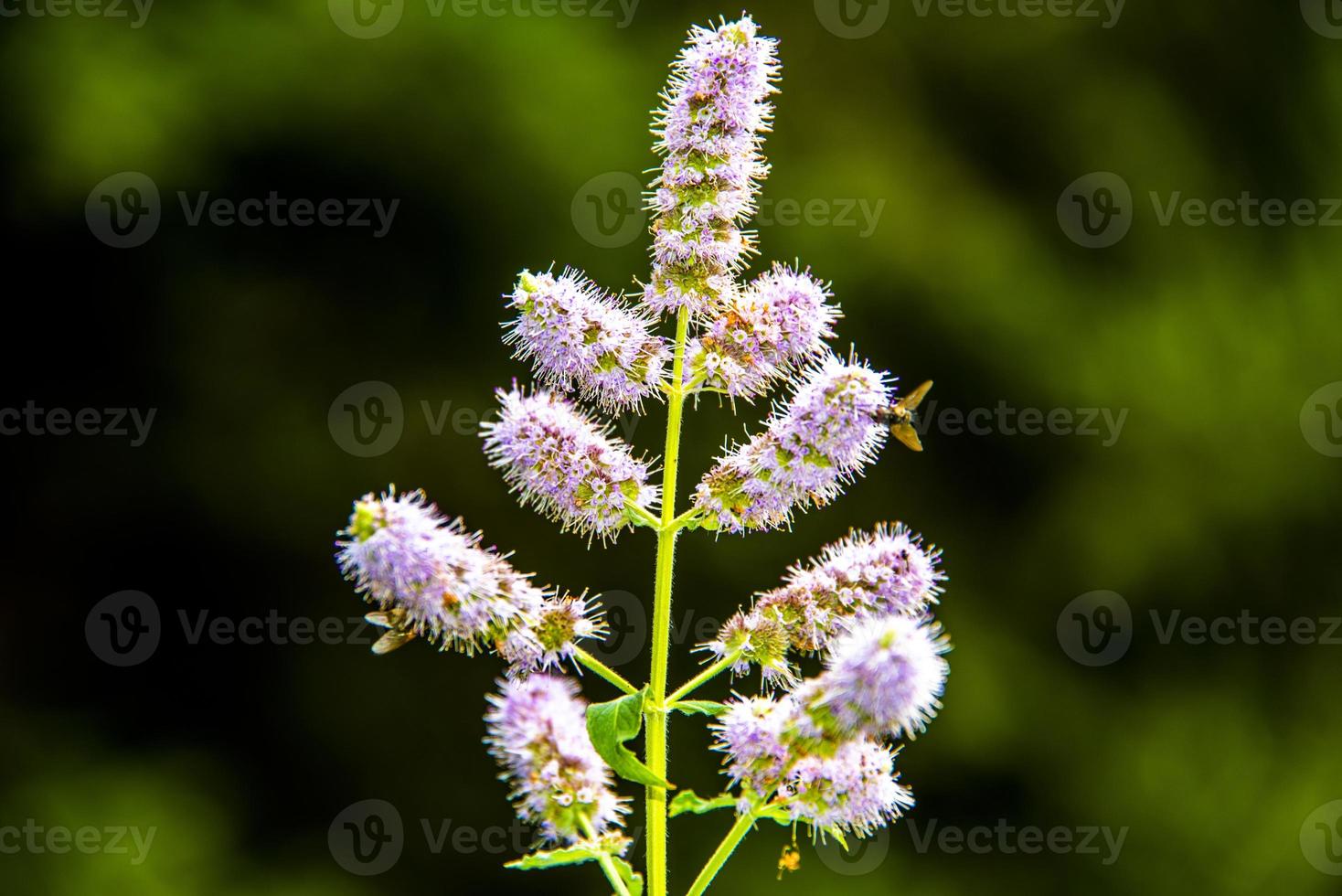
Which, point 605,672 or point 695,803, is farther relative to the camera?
point 605,672

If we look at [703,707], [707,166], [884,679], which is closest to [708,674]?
[703,707]

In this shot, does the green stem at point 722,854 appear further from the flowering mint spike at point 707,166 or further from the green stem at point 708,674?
the flowering mint spike at point 707,166

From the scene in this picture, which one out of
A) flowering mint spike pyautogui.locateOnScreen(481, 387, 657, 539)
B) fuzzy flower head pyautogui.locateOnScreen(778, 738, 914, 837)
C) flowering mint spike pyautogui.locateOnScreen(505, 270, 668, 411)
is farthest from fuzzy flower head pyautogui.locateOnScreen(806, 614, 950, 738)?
flowering mint spike pyautogui.locateOnScreen(505, 270, 668, 411)

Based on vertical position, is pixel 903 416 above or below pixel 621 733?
above

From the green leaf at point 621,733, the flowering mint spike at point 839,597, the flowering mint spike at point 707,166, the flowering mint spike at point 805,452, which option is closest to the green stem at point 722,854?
the green leaf at point 621,733

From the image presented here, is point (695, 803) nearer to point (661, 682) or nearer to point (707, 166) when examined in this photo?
point (661, 682)

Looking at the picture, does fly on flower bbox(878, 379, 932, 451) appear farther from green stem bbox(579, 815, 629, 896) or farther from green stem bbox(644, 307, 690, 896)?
green stem bbox(579, 815, 629, 896)
